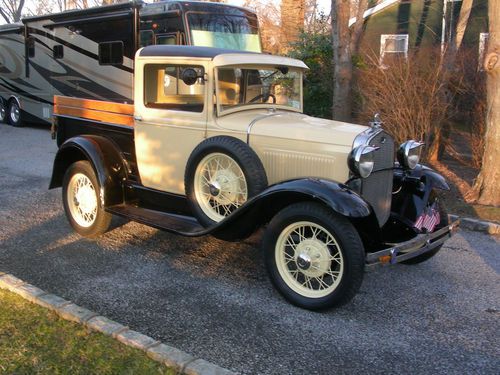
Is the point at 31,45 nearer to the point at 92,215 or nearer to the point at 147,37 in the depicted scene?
the point at 147,37

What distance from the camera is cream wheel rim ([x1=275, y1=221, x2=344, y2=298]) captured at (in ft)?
12.8

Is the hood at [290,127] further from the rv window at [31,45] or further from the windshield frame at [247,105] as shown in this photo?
the rv window at [31,45]

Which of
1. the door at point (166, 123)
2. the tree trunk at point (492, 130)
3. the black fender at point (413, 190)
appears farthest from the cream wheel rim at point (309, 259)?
the tree trunk at point (492, 130)

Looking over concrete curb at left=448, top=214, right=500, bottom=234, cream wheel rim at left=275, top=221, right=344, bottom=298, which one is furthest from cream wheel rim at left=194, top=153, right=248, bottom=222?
concrete curb at left=448, top=214, right=500, bottom=234

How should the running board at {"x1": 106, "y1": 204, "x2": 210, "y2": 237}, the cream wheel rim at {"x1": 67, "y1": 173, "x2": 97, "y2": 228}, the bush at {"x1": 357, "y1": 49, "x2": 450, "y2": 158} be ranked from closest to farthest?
1. the running board at {"x1": 106, "y1": 204, "x2": 210, "y2": 237}
2. the cream wheel rim at {"x1": 67, "y1": 173, "x2": 97, "y2": 228}
3. the bush at {"x1": 357, "y1": 49, "x2": 450, "y2": 158}

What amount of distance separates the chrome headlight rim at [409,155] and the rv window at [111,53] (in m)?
7.77

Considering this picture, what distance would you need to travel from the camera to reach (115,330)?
10.9 ft

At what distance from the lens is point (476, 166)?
930 centimetres

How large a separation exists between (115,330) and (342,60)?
8466mm

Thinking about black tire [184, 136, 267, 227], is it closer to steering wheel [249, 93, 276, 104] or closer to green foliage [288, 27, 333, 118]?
steering wheel [249, 93, 276, 104]

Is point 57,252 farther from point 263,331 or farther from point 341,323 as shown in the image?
point 341,323

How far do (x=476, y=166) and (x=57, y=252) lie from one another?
7.44 m

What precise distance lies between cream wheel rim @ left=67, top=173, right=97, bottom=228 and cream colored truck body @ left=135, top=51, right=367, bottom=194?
2.28 feet

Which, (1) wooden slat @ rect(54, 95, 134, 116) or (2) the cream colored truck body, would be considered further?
(1) wooden slat @ rect(54, 95, 134, 116)
